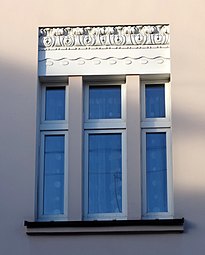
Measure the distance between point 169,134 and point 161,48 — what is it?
3.60 feet

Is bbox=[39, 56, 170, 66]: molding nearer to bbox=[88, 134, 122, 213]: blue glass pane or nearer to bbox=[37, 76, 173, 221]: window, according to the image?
bbox=[37, 76, 173, 221]: window

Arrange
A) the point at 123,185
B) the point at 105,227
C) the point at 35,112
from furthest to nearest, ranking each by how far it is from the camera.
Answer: the point at 35,112
the point at 123,185
the point at 105,227

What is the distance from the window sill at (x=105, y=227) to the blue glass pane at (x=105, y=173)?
1.44 feet

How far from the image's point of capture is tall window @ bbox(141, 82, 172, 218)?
10531mm

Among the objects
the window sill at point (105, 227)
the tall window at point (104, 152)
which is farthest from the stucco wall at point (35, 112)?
the tall window at point (104, 152)

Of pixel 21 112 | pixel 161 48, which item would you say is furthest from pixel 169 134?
pixel 21 112

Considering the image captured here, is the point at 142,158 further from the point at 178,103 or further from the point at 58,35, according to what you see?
the point at 58,35

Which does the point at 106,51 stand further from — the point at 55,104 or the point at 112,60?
the point at 55,104

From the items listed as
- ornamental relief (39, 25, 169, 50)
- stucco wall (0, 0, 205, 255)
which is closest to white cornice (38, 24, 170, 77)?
ornamental relief (39, 25, 169, 50)

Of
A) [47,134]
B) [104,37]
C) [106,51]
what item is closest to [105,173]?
[47,134]

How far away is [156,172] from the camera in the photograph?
1068cm

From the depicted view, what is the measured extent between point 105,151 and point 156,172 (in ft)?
2.28

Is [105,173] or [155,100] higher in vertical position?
[155,100]

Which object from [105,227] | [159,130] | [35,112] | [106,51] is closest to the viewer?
[105,227]
